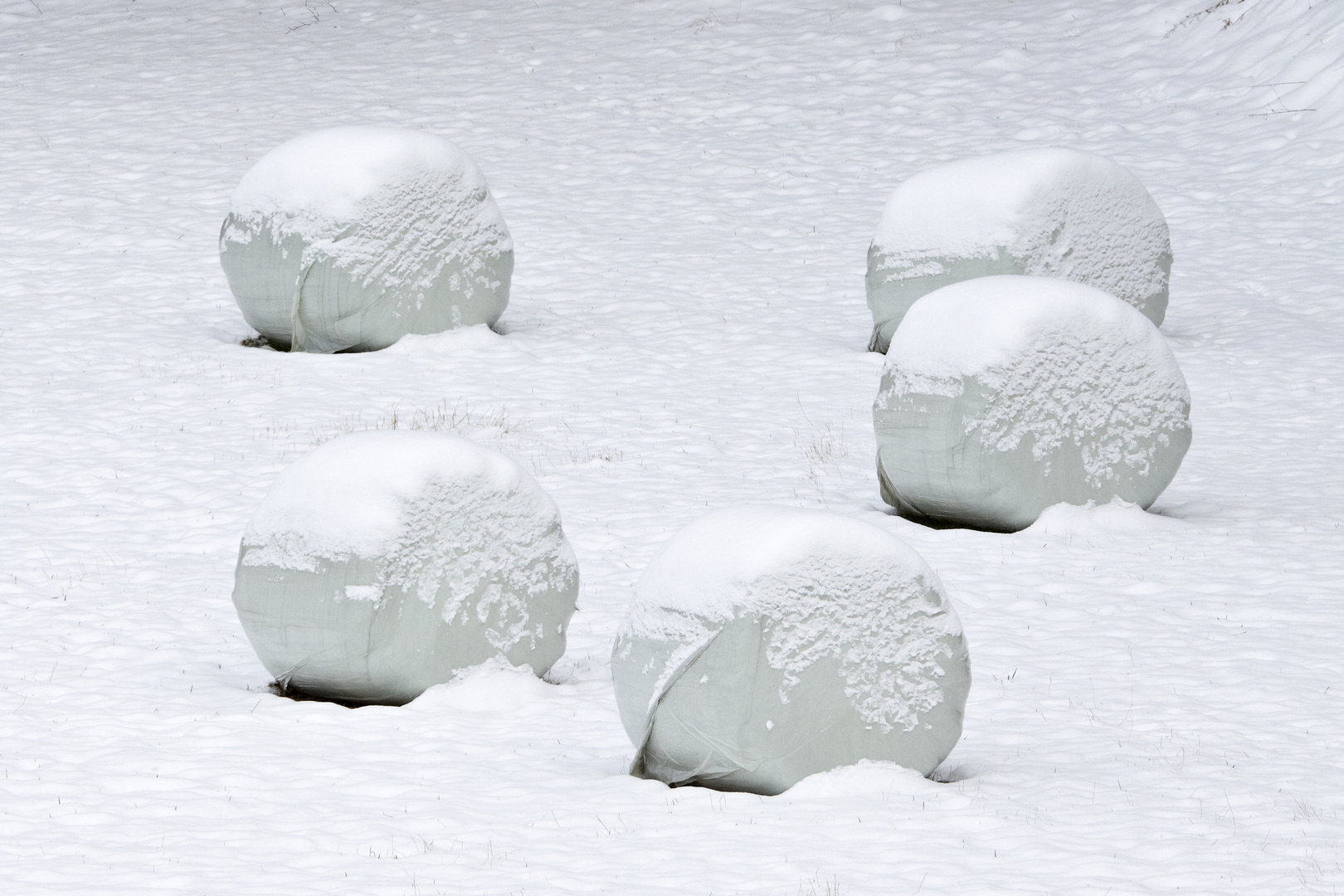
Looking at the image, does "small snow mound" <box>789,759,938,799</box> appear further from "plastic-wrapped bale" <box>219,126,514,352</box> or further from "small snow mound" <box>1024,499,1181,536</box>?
"plastic-wrapped bale" <box>219,126,514,352</box>

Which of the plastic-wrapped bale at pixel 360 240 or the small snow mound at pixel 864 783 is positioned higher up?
the small snow mound at pixel 864 783

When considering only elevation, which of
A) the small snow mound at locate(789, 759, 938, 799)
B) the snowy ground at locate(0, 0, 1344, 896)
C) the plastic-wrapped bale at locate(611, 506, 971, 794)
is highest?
the plastic-wrapped bale at locate(611, 506, 971, 794)

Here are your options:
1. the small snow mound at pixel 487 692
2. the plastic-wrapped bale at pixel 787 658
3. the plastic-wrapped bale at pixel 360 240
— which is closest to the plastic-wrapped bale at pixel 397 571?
the small snow mound at pixel 487 692

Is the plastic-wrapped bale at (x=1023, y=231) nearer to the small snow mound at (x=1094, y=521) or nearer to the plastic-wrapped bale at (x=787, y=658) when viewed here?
the small snow mound at (x=1094, y=521)

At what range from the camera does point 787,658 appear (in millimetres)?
5758

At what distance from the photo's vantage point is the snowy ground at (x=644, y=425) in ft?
17.9

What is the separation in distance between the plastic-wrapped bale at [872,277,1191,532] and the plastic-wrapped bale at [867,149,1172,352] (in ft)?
8.78

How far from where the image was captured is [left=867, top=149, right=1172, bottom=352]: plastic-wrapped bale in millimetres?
11812

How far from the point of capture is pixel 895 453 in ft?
30.0

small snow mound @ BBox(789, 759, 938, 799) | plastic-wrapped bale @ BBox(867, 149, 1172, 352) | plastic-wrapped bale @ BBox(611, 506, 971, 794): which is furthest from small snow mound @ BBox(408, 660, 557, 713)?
plastic-wrapped bale @ BBox(867, 149, 1172, 352)

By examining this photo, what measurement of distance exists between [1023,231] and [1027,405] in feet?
10.7

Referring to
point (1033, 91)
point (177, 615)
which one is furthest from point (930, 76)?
point (177, 615)

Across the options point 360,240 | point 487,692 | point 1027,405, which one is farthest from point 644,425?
point 487,692

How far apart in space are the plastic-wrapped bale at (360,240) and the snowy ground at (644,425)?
0.93 ft
